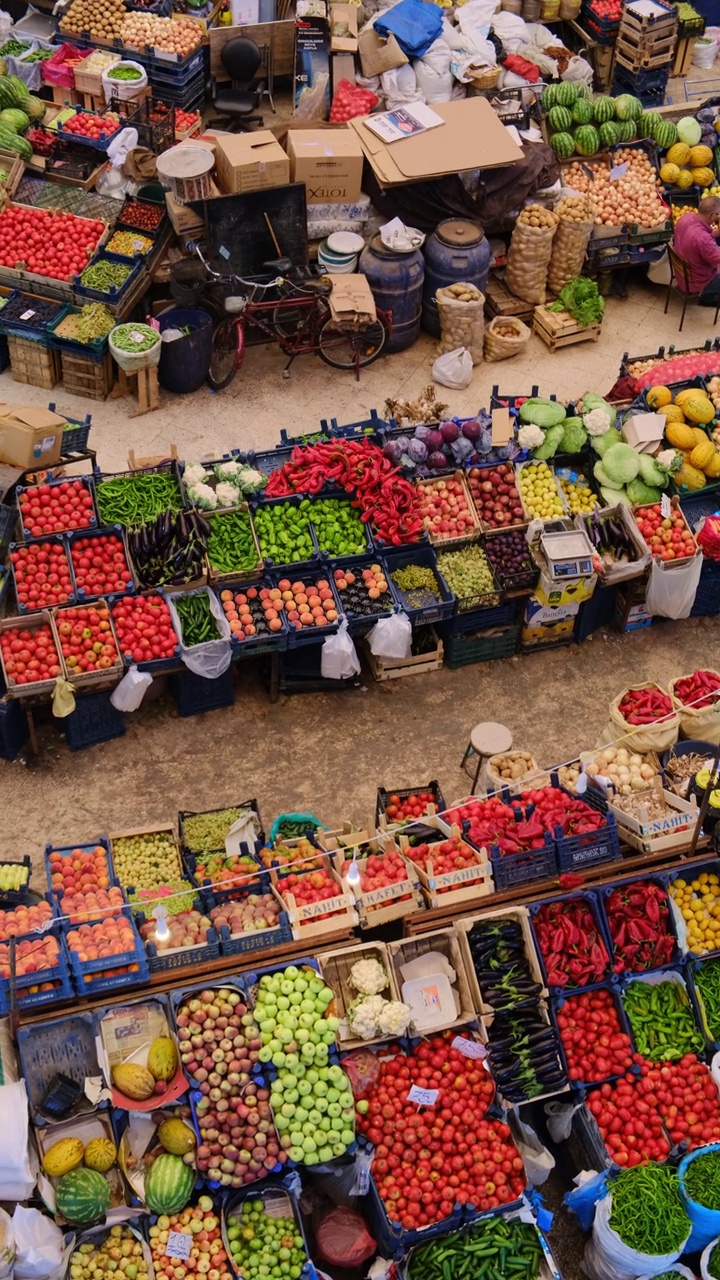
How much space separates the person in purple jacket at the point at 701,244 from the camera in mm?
13727

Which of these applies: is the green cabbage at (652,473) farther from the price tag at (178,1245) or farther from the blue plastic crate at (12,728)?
the price tag at (178,1245)

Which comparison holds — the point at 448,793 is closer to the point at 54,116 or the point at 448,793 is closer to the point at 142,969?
the point at 142,969

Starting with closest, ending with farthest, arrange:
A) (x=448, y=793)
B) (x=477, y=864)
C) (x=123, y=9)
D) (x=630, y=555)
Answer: (x=477, y=864) → (x=448, y=793) → (x=630, y=555) → (x=123, y=9)

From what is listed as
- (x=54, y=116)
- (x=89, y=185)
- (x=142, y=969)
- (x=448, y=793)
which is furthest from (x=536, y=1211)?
(x=54, y=116)

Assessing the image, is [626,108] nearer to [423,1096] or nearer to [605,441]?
[605,441]

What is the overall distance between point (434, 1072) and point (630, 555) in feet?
16.1

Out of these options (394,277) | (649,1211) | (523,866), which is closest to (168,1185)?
(649,1211)

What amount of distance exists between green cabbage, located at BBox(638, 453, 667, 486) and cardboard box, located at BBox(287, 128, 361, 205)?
4225 millimetres

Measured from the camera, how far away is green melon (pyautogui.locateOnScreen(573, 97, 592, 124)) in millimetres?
14633

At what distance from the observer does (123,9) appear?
15.0 m

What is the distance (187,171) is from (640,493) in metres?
5.19

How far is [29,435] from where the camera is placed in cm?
1047

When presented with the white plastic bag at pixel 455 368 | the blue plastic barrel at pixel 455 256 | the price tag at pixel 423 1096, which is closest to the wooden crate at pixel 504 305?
the blue plastic barrel at pixel 455 256

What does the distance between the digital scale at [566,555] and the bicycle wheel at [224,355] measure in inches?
151
